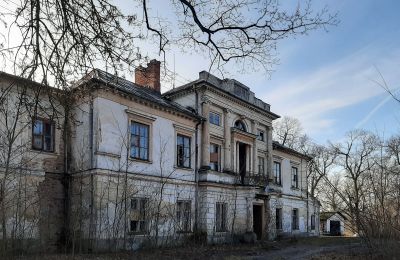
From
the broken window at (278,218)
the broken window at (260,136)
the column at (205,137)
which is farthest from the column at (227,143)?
the broken window at (278,218)

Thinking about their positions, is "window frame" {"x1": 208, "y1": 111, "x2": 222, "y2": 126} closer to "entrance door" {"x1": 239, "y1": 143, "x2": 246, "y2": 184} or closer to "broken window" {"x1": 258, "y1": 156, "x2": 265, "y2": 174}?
"entrance door" {"x1": 239, "y1": 143, "x2": 246, "y2": 184}

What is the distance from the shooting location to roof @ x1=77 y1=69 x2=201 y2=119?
762 cm

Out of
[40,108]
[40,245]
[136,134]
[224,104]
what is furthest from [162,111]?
[40,108]

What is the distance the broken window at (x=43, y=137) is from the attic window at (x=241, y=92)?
13.0m

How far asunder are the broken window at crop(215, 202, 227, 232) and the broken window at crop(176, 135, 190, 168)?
3380 mm

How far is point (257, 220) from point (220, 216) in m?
5.22

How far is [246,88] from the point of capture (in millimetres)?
30734

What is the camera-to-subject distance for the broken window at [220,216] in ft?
85.9

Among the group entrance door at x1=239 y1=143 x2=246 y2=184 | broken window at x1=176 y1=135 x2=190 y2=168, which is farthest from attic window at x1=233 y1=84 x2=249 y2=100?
broken window at x1=176 y1=135 x2=190 y2=168

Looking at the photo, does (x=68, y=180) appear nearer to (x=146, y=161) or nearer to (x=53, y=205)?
(x=53, y=205)

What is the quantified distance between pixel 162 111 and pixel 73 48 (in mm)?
16885

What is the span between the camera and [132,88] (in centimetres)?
2350

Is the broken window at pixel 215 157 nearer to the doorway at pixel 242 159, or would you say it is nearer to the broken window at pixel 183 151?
the broken window at pixel 183 151

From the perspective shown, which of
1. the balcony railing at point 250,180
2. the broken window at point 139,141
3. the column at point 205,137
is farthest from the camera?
the balcony railing at point 250,180
